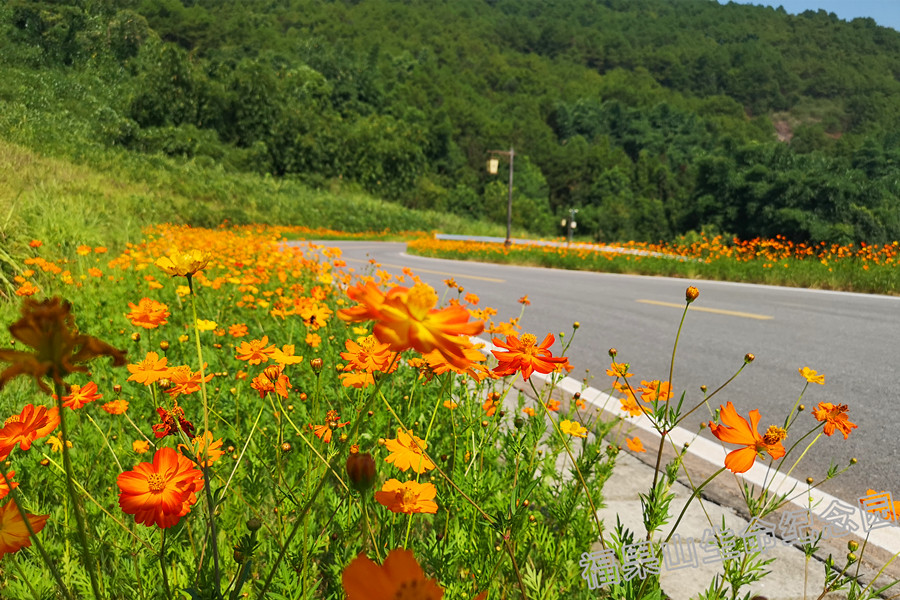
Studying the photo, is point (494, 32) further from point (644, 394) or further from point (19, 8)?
point (644, 394)

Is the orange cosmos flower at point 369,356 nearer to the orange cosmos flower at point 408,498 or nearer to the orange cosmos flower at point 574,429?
the orange cosmos flower at point 408,498

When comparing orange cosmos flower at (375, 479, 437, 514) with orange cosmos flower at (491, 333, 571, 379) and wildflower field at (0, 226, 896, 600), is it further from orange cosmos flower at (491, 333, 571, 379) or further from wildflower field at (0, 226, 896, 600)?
orange cosmos flower at (491, 333, 571, 379)

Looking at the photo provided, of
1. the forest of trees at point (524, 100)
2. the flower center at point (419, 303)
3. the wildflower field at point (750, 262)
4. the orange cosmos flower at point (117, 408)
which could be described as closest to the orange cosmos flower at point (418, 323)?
the flower center at point (419, 303)

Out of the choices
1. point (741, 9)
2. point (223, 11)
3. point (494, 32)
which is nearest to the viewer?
point (223, 11)

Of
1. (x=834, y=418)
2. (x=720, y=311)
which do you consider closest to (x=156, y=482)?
(x=834, y=418)

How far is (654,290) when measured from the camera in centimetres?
757

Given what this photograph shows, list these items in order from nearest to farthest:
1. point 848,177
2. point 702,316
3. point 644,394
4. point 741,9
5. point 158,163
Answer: point 644,394
point 702,316
point 848,177
point 158,163
point 741,9

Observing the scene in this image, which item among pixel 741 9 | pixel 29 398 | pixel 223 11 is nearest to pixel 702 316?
pixel 29 398

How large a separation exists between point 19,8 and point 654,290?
33.4ft

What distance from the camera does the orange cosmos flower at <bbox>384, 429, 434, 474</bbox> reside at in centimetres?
104

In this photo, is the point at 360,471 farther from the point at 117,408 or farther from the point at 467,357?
the point at 117,408

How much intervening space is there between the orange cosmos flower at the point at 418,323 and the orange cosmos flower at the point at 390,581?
0.57 ft

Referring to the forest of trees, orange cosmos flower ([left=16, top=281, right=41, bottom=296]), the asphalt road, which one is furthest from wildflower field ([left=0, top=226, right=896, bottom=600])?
the forest of trees

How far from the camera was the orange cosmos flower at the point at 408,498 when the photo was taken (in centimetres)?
89
